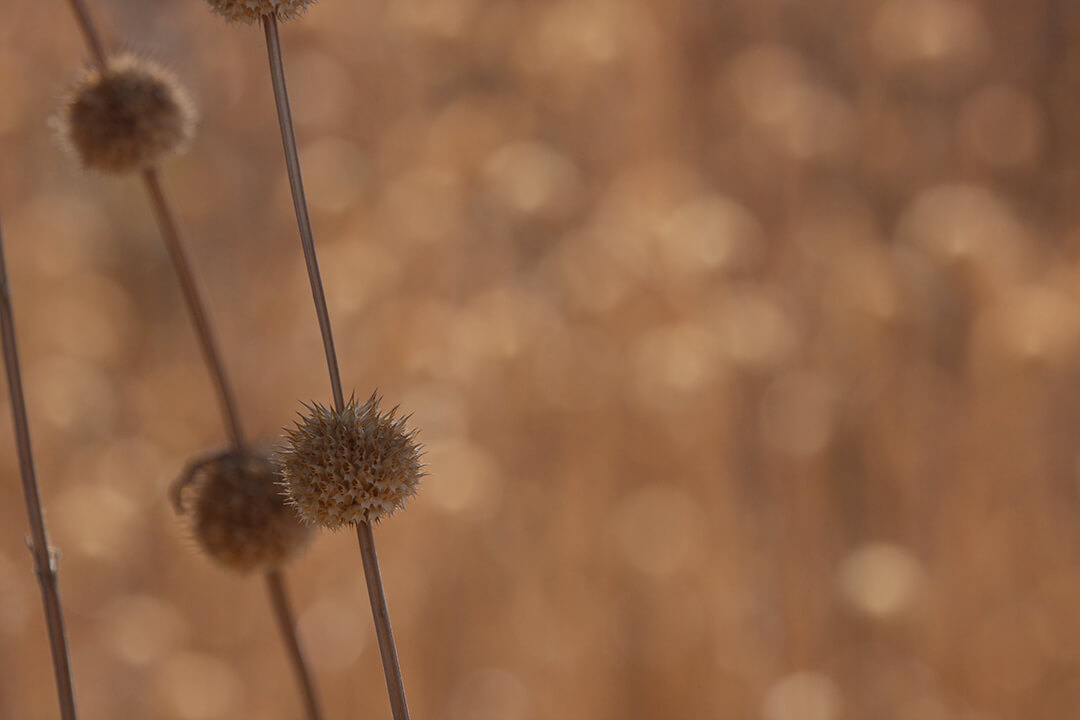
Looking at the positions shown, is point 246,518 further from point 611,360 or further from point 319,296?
point 611,360

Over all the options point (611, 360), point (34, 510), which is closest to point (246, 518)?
point (34, 510)

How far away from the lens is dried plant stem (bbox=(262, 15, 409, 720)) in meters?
0.21

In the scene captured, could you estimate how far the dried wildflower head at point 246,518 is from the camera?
352mm

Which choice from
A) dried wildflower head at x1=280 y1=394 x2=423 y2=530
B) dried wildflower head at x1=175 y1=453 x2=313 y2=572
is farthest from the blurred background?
dried wildflower head at x1=280 y1=394 x2=423 y2=530

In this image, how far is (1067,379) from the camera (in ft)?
2.88

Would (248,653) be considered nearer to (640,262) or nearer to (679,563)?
(679,563)

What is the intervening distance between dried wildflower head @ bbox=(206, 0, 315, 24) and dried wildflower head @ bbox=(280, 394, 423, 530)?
9 centimetres

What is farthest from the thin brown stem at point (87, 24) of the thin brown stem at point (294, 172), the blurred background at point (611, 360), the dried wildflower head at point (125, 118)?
the blurred background at point (611, 360)

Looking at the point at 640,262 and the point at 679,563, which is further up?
the point at 640,262

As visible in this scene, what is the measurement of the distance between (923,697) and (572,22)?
2.44 ft

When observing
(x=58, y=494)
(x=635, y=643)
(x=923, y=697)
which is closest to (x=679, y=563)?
(x=635, y=643)

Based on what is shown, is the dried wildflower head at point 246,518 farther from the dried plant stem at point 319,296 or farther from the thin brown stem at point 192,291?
the dried plant stem at point 319,296

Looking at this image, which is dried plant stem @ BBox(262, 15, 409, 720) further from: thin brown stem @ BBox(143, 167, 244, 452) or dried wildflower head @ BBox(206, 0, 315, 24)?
thin brown stem @ BBox(143, 167, 244, 452)

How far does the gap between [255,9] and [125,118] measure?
0.19 meters
